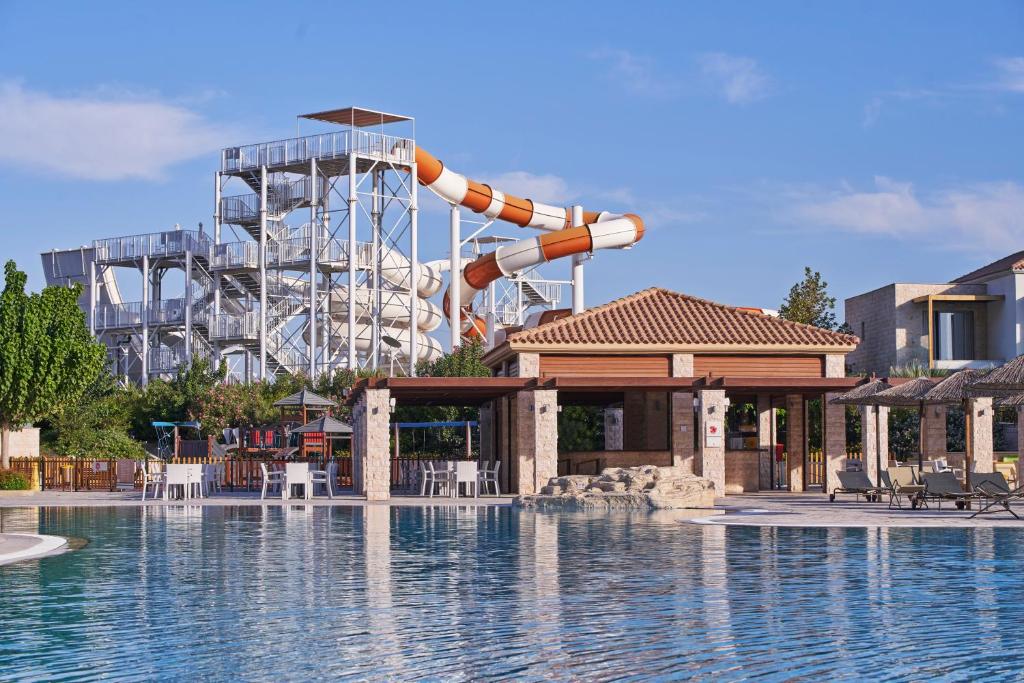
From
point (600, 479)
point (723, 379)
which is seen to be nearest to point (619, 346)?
point (723, 379)

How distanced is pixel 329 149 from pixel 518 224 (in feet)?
33.7

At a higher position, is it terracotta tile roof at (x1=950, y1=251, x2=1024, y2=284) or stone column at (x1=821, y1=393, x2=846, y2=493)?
terracotta tile roof at (x1=950, y1=251, x2=1024, y2=284)

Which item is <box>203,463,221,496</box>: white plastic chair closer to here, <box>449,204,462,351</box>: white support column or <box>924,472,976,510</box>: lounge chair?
<box>924,472,976,510</box>: lounge chair

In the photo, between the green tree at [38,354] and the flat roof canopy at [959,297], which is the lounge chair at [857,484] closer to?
the green tree at [38,354]

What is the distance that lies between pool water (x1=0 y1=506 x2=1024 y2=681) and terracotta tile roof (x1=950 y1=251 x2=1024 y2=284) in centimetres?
2927

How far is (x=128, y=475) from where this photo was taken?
42250mm

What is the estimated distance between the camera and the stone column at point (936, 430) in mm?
33344

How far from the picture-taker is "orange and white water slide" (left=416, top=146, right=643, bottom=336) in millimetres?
51656

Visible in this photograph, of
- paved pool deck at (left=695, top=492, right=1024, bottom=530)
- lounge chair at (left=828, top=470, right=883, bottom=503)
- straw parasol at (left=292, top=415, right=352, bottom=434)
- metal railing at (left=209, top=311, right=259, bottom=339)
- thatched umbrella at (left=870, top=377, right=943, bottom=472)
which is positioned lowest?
paved pool deck at (left=695, top=492, right=1024, bottom=530)

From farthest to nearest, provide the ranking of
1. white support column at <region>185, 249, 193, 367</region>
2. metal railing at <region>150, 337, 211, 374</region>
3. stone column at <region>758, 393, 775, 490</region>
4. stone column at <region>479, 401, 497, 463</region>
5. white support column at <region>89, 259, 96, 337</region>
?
white support column at <region>89, 259, 96, 337</region>
metal railing at <region>150, 337, 211, 374</region>
white support column at <region>185, 249, 193, 367</region>
stone column at <region>479, 401, 497, 463</region>
stone column at <region>758, 393, 775, 490</region>

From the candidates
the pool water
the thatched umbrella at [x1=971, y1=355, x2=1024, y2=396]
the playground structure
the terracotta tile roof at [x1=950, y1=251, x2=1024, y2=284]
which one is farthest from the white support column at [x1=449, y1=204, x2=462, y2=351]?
the pool water

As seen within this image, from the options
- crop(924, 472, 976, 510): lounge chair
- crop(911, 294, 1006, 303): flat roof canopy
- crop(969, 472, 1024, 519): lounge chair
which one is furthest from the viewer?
crop(911, 294, 1006, 303): flat roof canopy

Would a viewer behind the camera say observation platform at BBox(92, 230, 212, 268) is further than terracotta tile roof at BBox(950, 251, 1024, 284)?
Yes

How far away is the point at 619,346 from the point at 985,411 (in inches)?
346
